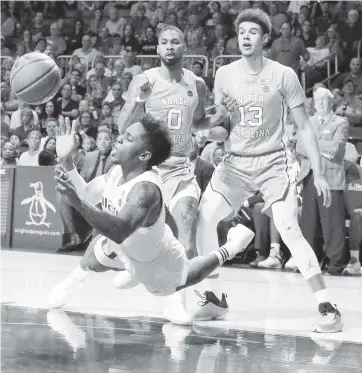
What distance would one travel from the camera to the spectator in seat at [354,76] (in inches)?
487

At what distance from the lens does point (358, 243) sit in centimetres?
906

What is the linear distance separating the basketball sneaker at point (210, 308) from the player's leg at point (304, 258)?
66cm

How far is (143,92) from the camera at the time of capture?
6.25 m

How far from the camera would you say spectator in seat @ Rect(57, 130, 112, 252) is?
10383 mm

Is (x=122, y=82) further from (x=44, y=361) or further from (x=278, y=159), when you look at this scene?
(x=44, y=361)

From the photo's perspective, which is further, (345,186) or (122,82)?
(122,82)

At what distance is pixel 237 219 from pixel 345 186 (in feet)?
4.09

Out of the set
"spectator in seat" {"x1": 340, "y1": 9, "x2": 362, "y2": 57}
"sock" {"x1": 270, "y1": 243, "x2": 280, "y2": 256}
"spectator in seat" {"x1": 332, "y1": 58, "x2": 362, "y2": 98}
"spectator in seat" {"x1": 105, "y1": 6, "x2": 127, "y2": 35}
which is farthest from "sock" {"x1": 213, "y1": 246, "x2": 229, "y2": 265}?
"spectator in seat" {"x1": 105, "y1": 6, "x2": 127, "y2": 35}

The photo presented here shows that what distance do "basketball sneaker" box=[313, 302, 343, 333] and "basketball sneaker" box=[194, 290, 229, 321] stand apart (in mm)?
754

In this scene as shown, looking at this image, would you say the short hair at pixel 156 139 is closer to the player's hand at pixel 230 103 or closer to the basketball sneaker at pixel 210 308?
the player's hand at pixel 230 103

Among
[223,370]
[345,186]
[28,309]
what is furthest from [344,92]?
[223,370]

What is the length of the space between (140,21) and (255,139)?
9924 millimetres

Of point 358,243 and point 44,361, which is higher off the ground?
point 44,361

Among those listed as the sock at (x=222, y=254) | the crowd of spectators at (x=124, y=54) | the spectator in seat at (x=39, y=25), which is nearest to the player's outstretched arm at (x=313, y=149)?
the sock at (x=222, y=254)
